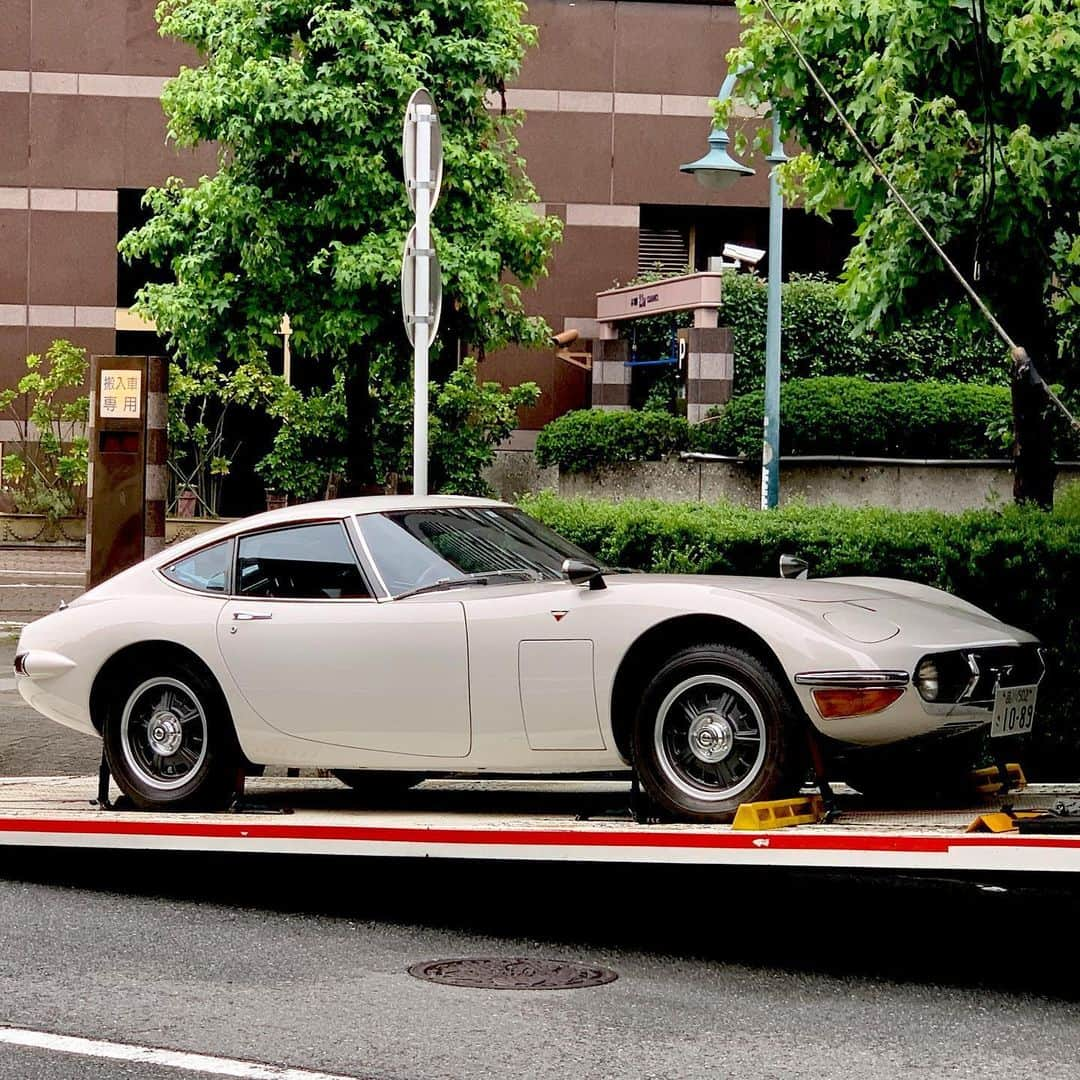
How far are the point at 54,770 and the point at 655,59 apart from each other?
16262 millimetres

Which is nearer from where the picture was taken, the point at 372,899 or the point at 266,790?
the point at 372,899

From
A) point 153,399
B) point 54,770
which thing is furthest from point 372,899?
point 153,399

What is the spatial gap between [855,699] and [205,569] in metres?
2.94

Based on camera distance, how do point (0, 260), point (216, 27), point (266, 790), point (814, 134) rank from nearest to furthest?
1. point (266, 790)
2. point (814, 134)
3. point (216, 27)
4. point (0, 260)

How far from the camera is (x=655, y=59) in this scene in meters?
24.5

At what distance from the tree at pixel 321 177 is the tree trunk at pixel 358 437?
1.61 ft

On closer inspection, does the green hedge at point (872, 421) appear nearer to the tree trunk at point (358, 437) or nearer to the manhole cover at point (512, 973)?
the tree trunk at point (358, 437)

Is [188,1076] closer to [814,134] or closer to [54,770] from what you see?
[54,770]

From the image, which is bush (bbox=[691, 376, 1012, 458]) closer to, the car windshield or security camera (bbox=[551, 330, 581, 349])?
security camera (bbox=[551, 330, 581, 349])

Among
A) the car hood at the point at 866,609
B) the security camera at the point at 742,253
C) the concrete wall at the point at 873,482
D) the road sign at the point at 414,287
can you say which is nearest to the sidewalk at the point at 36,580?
the concrete wall at the point at 873,482

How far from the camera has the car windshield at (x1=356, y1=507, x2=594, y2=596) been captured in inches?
291

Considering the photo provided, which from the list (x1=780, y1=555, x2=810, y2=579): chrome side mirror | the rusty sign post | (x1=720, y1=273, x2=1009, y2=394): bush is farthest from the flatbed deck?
(x1=720, y1=273, x2=1009, y2=394): bush

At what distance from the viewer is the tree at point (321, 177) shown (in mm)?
18031

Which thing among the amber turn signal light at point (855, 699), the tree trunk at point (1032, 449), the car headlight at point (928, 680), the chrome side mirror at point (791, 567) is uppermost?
the tree trunk at point (1032, 449)
